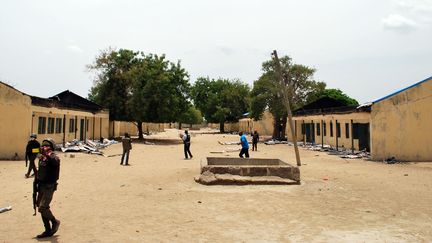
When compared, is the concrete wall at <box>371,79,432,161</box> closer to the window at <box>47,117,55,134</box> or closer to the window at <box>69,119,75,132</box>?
the window at <box>47,117,55,134</box>

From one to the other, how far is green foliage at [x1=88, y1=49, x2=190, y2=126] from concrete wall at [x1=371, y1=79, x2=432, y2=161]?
20028 mm

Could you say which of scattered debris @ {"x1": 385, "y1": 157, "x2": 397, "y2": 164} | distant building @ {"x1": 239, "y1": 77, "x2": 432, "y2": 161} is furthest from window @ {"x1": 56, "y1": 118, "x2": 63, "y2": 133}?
scattered debris @ {"x1": 385, "y1": 157, "x2": 397, "y2": 164}

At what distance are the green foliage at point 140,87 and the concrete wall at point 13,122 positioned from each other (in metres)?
15.0

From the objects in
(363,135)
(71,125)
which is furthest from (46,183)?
(71,125)

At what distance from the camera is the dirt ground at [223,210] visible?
5.86m

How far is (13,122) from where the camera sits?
1753 centimetres

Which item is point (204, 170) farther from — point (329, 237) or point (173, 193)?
point (329, 237)

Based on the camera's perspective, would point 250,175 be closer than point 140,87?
Yes

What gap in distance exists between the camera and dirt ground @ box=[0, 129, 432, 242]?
19.2ft

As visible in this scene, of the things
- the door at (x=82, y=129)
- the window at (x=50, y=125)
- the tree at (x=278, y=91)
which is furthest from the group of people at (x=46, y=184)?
the tree at (x=278, y=91)

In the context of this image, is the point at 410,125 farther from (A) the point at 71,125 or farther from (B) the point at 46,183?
(A) the point at 71,125

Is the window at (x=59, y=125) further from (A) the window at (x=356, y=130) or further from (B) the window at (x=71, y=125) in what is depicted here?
(A) the window at (x=356, y=130)

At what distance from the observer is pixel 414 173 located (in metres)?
13.6

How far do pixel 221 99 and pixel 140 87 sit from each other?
33.2 metres
